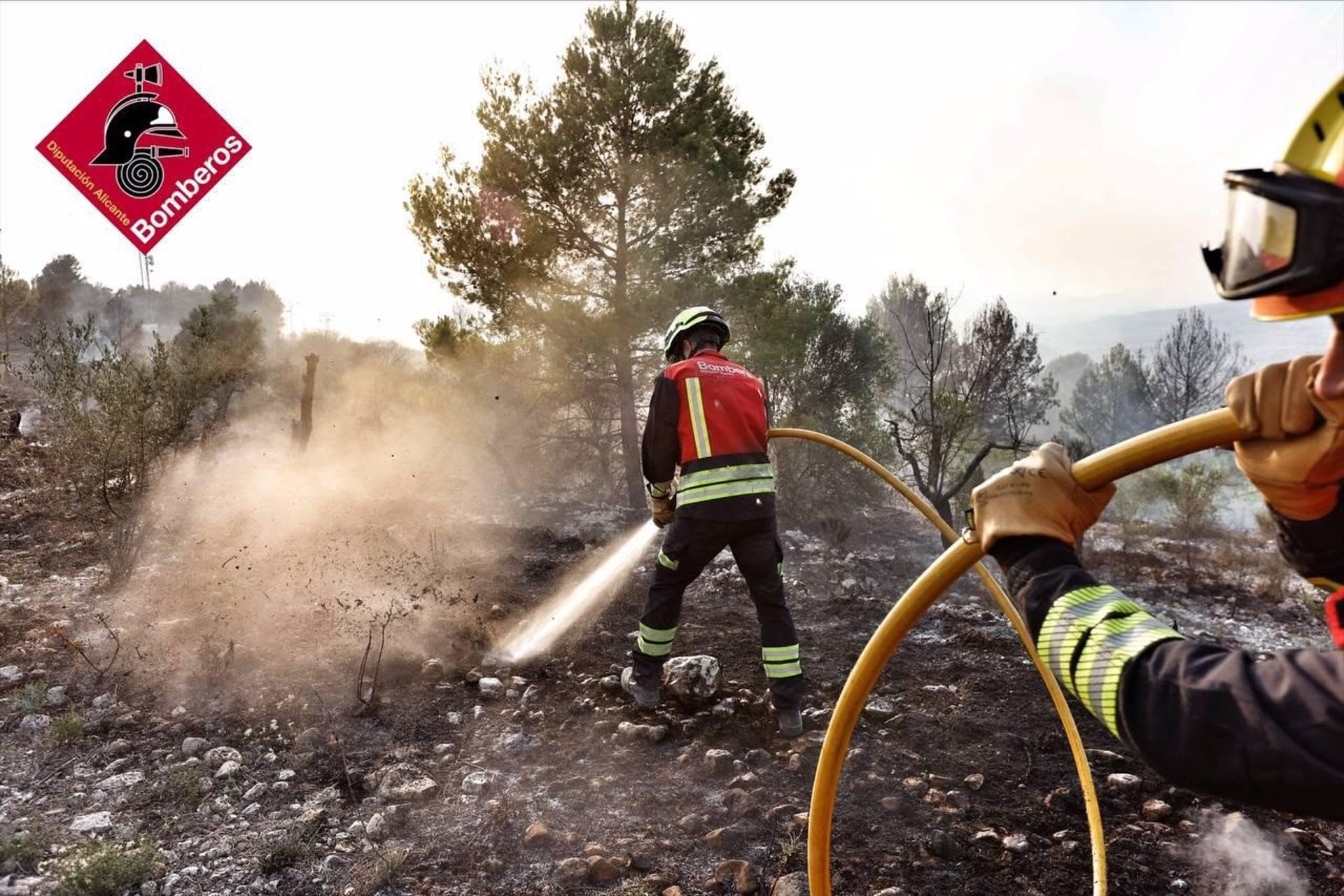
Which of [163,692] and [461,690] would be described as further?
[461,690]

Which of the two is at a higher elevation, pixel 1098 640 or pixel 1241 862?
pixel 1098 640

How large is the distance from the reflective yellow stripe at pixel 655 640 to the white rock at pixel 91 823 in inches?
95.9

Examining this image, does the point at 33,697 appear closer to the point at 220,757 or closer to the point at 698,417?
the point at 220,757

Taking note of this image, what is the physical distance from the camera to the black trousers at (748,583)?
12.2 feet

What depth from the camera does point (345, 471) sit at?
→ 11.0 meters

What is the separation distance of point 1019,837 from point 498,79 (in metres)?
10.9

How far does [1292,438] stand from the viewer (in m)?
1.28

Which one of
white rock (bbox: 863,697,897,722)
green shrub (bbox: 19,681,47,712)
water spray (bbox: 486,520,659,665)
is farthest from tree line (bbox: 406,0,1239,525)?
green shrub (bbox: 19,681,47,712)

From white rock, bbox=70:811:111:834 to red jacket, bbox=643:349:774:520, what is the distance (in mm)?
2787

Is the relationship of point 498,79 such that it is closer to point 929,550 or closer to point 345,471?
point 345,471

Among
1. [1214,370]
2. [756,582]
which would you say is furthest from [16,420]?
[1214,370]

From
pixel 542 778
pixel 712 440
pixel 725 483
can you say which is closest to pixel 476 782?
pixel 542 778

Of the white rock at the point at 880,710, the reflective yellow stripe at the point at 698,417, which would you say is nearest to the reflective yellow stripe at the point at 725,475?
the reflective yellow stripe at the point at 698,417

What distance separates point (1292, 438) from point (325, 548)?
719 centimetres
